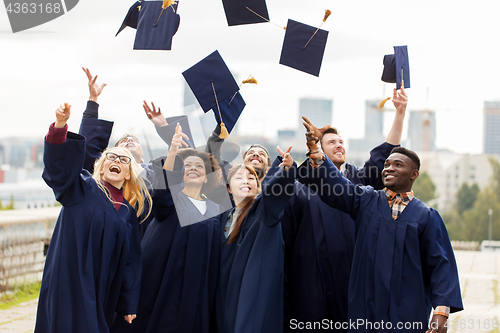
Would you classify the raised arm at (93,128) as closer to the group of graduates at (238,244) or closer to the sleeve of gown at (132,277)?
the group of graduates at (238,244)

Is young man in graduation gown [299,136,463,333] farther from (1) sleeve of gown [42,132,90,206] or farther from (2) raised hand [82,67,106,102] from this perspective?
(2) raised hand [82,67,106,102]

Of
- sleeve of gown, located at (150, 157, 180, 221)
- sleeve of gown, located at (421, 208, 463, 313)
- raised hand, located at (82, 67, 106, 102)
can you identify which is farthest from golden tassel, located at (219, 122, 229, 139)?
sleeve of gown, located at (421, 208, 463, 313)

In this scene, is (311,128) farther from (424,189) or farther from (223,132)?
(424,189)

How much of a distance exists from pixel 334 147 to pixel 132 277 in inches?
74.1

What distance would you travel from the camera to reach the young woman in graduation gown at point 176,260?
362 centimetres

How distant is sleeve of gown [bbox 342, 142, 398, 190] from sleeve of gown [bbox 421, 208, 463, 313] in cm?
69

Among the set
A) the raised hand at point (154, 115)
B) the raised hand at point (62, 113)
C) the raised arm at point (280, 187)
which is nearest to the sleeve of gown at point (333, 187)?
the raised arm at point (280, 187)

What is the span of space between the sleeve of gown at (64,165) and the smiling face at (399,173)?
2.04 meters

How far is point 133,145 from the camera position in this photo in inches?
177

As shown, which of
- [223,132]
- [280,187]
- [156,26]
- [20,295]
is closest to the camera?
[280,187]

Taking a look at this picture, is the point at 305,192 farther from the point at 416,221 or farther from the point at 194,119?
the point at 194,119

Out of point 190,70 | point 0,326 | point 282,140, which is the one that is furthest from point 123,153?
point 282,140

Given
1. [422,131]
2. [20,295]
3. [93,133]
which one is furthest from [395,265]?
[422,131]

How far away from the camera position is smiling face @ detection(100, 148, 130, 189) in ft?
11.5
